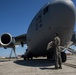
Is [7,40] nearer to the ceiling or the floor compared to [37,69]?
nearer to the ceiling

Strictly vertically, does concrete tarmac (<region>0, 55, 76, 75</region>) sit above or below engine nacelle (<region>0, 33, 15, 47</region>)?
below

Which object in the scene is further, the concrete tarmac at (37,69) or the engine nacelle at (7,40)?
the engine nacelle at (7,40)

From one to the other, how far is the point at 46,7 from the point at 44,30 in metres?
1.46

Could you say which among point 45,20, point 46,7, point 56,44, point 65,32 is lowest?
point 56,44

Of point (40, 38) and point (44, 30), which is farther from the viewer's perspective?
point (40, 38)

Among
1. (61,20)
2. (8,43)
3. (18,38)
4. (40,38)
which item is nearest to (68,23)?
(61,20)

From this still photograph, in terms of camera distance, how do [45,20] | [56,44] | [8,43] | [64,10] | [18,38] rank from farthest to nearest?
[18,38] < [8,43] < [45,20] < [64,10] < [56,44]

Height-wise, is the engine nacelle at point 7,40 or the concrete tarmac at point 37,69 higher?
the engine nacelle at point 7,40

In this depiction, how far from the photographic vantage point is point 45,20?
11078 millimetres

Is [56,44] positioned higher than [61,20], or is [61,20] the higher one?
[61,20]

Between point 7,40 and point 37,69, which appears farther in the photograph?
point 7,40

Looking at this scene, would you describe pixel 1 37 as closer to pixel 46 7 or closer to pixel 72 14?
pixel 46 7

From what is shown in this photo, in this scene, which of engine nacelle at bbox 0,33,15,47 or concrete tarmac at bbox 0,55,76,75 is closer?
concrete tarmac at bbox 0,55,76,75

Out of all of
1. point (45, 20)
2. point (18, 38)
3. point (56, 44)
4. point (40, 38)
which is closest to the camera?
point (56, 44)
